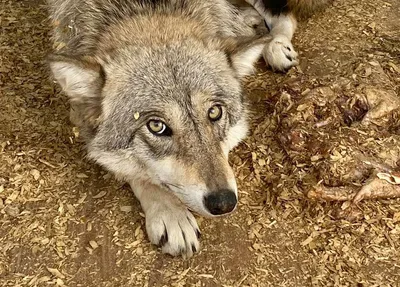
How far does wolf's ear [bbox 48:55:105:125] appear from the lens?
10.0 feet

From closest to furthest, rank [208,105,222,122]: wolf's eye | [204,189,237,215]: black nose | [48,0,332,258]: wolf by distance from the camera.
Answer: [204,189,237,215]: black nose < [48,0,332,258]: wolf < [208,105,222,122]: wolf's eye

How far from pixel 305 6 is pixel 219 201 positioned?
238 centimetres

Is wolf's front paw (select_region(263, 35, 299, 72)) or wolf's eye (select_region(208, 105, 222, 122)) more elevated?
wolf's eye (select_region(208, 105, 222, 122))

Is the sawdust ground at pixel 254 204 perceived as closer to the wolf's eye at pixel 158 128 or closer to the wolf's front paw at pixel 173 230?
the wolf's front paw at pixel 173 230

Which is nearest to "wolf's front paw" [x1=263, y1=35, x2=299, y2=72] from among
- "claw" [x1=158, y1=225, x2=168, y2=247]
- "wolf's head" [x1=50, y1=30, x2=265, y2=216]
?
"wolf's head" [x1=50, y1=30, x2=265, y2=216]

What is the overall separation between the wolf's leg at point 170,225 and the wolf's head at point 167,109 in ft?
0.58

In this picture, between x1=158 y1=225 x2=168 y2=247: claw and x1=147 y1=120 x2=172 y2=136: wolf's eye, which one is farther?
x1=158 y1=225 x2=168 y2=247: claw

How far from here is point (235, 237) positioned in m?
3.49

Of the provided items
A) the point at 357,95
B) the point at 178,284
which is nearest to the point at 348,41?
the point at 357,95

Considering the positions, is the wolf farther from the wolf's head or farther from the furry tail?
the furry tail

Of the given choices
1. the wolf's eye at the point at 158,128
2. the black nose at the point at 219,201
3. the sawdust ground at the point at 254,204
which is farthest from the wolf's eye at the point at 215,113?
the sawdust ground at the point at 254,204

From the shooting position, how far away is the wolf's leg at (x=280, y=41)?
4.50m

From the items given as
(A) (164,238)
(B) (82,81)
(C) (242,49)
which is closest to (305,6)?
(C) (242,49)

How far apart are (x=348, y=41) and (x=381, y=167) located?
156 cm
